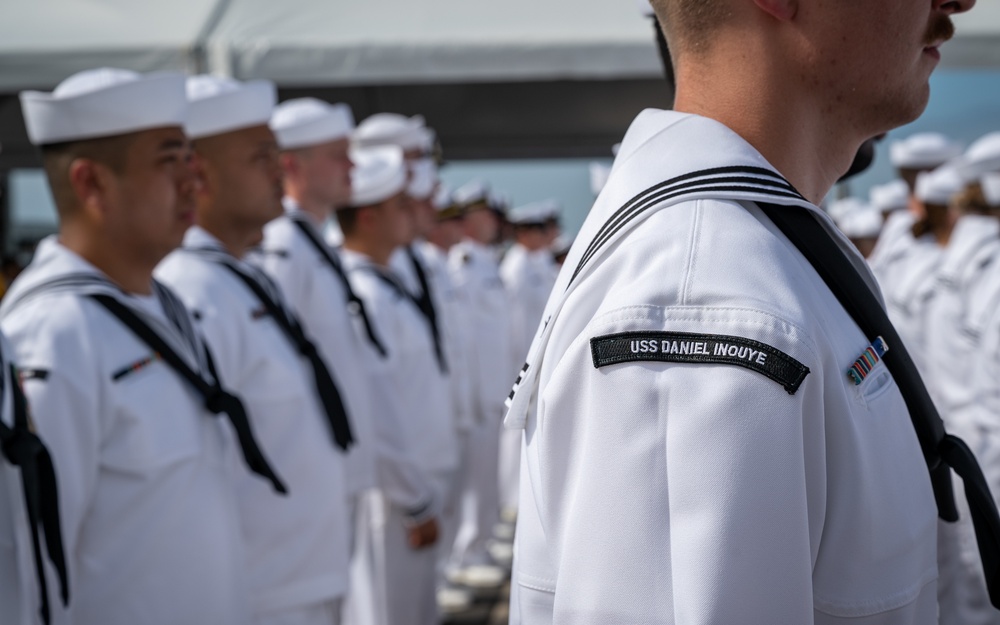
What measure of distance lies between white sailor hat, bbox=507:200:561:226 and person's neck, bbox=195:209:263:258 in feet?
35.9

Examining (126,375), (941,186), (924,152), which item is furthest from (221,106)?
(924,152)

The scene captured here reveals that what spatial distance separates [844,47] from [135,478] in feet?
6.63

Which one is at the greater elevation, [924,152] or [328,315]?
[328,315]

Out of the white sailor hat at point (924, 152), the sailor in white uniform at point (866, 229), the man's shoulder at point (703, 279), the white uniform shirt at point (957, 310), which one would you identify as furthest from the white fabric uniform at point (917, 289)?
the man's shoulder at point (703, 279)

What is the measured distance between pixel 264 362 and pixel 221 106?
910 mm

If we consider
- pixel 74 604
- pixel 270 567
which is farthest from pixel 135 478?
pixel 270 567

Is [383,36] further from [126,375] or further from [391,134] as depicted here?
[126,375]

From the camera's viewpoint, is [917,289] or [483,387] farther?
[483,387]

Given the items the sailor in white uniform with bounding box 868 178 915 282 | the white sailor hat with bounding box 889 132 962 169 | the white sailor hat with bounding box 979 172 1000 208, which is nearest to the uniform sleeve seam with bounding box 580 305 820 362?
the white sailor hat with bounding box 979 172 1000 208

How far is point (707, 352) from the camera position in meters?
1.11

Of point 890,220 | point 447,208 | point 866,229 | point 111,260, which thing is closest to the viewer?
point 111,260

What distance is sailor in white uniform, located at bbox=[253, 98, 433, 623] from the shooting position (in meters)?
4.62

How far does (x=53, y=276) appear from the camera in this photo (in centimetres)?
283

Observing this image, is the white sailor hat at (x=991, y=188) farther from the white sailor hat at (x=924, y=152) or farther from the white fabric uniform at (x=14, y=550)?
the white fabric uniform at (x=14, y=550)
